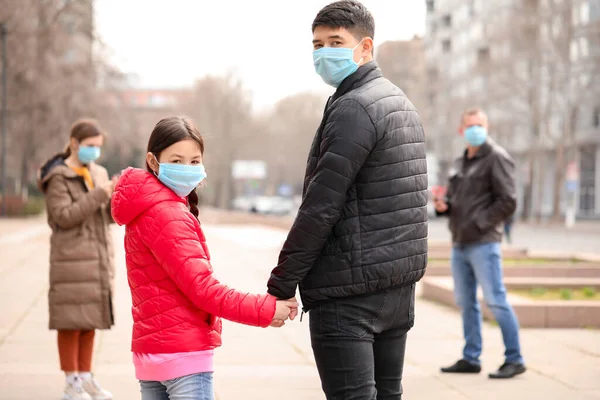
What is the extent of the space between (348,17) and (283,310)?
1.14m

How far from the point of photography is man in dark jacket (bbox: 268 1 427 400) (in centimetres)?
339

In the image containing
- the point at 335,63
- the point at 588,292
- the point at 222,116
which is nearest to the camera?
the point at 335,63

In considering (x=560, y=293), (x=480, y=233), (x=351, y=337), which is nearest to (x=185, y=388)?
(x=351, y=337)

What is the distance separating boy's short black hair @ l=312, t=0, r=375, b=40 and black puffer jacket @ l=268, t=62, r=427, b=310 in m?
0.22

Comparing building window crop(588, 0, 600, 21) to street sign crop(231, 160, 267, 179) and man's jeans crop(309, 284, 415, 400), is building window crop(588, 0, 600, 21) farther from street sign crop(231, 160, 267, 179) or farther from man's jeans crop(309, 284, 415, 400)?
street sign crop(231, 160, 267, 179)

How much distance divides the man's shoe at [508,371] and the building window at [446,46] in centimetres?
7390

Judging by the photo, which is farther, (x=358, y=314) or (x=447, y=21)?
(x=447, y=21)

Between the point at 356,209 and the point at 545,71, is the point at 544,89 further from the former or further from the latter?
the point at 356,209

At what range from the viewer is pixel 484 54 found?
2741 inches

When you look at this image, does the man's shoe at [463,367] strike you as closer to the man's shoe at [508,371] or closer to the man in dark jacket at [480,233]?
the man in dark jacket at [480,233]

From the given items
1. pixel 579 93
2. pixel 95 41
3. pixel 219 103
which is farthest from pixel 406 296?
pixel 219 103

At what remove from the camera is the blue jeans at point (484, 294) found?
22.7 feet

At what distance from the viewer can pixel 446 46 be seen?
8006cm

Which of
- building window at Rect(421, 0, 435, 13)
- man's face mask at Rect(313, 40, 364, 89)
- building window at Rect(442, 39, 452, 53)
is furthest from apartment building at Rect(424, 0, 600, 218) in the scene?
man's face mask at Rect(313, 40, 364, 89)
